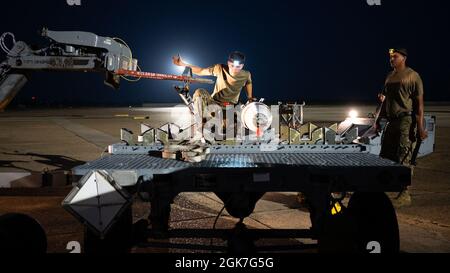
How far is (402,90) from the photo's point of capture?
18.2ft

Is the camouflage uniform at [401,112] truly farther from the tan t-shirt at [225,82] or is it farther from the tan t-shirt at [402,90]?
the tan t-shirt at [225,82]

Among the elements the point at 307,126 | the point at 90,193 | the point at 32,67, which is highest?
the point at 32,67

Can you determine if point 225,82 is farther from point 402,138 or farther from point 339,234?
point 339,234

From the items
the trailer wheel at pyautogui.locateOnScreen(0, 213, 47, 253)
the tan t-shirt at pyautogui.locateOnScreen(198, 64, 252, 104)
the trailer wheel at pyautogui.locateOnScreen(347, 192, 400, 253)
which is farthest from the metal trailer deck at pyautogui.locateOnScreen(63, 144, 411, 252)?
the tan t-shirt at pyautogui.locateOnScreen(198, 64, 252, 104)

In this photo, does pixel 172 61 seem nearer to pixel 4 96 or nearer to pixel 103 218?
pixel 4 96

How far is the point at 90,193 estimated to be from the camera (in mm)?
2967

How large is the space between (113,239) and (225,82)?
8.47ft

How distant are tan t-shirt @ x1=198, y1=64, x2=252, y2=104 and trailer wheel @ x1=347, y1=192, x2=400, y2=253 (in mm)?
2348

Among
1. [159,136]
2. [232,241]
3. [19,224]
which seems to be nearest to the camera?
[19,224]

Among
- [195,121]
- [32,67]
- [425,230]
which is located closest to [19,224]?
[195,121]

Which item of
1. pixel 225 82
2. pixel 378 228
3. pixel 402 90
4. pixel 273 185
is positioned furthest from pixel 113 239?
pixel 402 90

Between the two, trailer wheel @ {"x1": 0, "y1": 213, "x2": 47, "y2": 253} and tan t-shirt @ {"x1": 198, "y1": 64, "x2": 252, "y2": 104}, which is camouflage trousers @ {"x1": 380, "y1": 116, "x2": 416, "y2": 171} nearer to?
tan t-shirt @ {"x1": 198, "y1": 64, "x2": 252, "y2": 104}

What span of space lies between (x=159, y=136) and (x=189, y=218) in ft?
6.30

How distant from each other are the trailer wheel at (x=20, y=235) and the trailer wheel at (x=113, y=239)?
43cm
